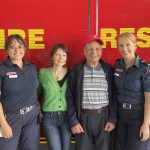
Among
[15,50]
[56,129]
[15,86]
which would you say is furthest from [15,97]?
[56,129]

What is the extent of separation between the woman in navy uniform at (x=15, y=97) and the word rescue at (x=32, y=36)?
32 centimetres

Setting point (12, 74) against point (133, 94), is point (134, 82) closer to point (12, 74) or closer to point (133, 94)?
point (133, 94)

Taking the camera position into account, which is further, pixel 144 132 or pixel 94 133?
pixel 94 133

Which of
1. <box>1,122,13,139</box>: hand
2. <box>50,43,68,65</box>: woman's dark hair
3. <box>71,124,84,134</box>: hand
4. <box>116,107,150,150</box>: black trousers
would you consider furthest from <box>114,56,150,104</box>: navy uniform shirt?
<box>1,122,13,139</box>: hand

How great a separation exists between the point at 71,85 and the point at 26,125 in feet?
1.67

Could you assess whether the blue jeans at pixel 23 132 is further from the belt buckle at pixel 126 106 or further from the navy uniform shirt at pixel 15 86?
the belt buckle at pixel 126 106

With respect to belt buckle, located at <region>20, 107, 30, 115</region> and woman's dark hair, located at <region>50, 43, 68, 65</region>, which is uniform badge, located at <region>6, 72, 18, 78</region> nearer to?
belt buckle, located at <region>20, 107, 30, 115</region>

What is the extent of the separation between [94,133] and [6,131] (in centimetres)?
73

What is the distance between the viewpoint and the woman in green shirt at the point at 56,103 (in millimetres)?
2502

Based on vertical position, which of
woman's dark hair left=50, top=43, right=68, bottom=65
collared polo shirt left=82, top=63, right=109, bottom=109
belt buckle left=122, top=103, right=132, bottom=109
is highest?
woman's dark hair left=50, top=43, right=68, bottom=65

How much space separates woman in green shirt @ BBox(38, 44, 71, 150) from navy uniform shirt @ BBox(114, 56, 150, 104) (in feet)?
1.67

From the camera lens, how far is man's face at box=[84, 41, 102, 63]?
2373mm

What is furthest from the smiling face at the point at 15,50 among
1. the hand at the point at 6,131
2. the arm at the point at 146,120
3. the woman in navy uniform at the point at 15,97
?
the arm at the point at 146,120

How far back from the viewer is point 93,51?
238 centimetres
